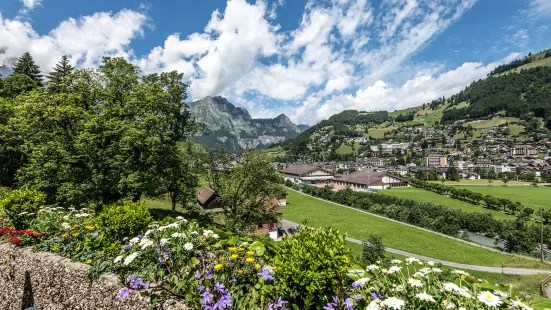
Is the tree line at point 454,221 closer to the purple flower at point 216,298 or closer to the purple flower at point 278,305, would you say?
the purple flower at point 278,305

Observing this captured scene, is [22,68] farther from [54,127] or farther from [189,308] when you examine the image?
[189,308]

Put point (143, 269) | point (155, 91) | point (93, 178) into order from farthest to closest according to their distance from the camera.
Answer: point (155, 91)
point (93, 178)
point (143, 269)

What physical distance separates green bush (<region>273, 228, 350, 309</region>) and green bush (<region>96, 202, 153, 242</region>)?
4.07m

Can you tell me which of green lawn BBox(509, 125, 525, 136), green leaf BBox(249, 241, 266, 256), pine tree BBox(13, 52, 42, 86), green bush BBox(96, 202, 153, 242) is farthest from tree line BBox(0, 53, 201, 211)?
green lawn BBox(509, 125, 525, 136)

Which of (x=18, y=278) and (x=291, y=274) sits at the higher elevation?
(x=291, y=274)

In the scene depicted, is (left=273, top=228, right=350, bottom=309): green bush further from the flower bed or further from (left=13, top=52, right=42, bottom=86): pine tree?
(left=13, top=52, right=42, bottom=86): pine tree

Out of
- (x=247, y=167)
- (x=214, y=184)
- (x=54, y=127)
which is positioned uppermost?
(x=54, y=127)

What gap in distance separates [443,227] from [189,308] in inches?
2198

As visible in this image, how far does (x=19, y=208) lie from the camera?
7.28 metres

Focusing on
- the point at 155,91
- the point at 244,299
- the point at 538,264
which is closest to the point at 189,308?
the point at 244,299

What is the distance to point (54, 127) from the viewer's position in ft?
54.0

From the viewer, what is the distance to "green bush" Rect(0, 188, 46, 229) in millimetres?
7039

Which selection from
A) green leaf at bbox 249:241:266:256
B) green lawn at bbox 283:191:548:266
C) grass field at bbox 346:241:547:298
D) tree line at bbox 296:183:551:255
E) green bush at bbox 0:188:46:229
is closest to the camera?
green leaf at bbox 249:241:266:256

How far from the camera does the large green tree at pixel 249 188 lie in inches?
938
